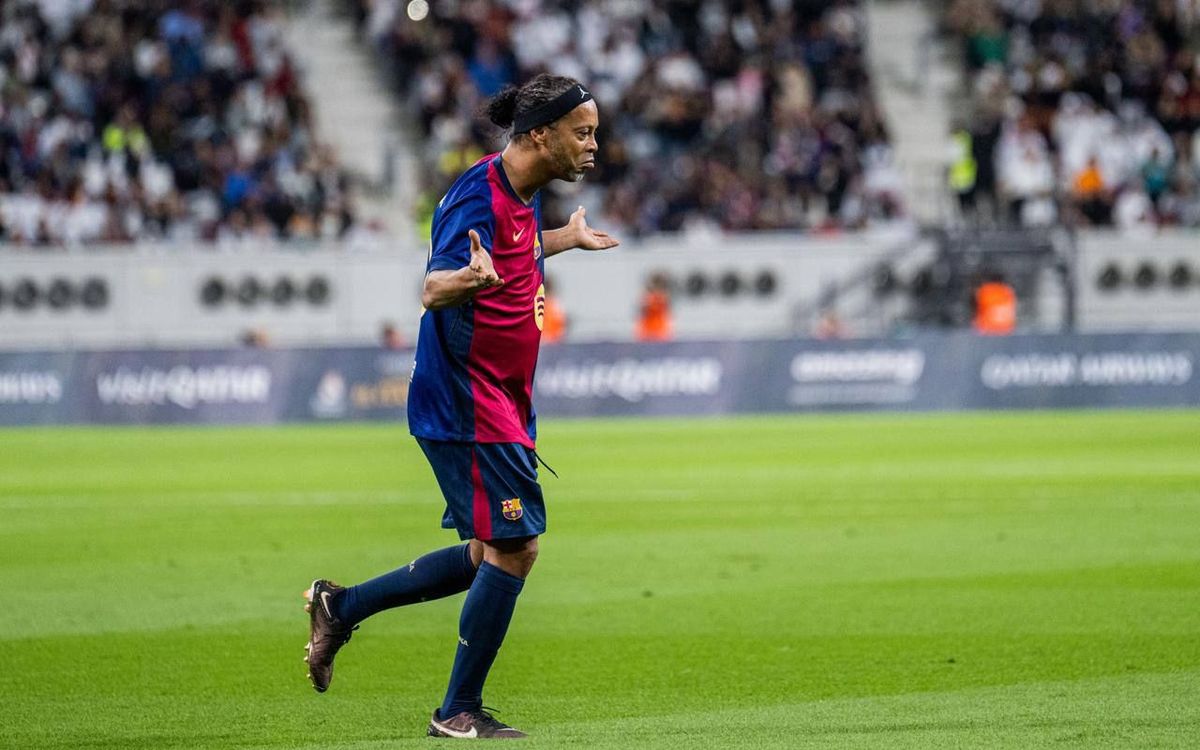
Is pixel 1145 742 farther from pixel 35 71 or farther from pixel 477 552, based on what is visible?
pixel 35 71

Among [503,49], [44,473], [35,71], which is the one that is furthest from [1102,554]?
[35,71]

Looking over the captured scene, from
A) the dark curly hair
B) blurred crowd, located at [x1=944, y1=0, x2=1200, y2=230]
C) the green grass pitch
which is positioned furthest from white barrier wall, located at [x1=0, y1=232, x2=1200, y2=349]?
the dark curly hair

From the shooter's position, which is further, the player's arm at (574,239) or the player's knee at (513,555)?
the player's arm at (574,239)

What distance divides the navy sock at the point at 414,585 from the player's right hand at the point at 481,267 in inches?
47.5

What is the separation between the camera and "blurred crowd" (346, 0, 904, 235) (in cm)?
3241

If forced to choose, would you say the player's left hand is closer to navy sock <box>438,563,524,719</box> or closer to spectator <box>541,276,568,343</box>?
navy sock <box>438,563,524,719</box>

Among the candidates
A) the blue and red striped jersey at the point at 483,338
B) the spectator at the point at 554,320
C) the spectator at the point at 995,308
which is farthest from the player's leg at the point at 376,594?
the spectator at the point at 995,308

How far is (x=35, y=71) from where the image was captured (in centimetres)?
3391

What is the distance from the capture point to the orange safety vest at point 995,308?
30156 mm

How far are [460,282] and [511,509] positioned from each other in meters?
0.85

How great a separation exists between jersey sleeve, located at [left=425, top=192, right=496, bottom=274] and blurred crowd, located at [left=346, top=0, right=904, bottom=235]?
24767 millimetres

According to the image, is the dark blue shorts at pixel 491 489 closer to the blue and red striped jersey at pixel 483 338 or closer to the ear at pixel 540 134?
the blue and red striped jersey at pixel 483 338

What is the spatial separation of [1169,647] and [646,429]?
1694 cm

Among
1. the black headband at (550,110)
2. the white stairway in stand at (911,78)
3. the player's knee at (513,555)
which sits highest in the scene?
the white stairway in stand at (911,78)
